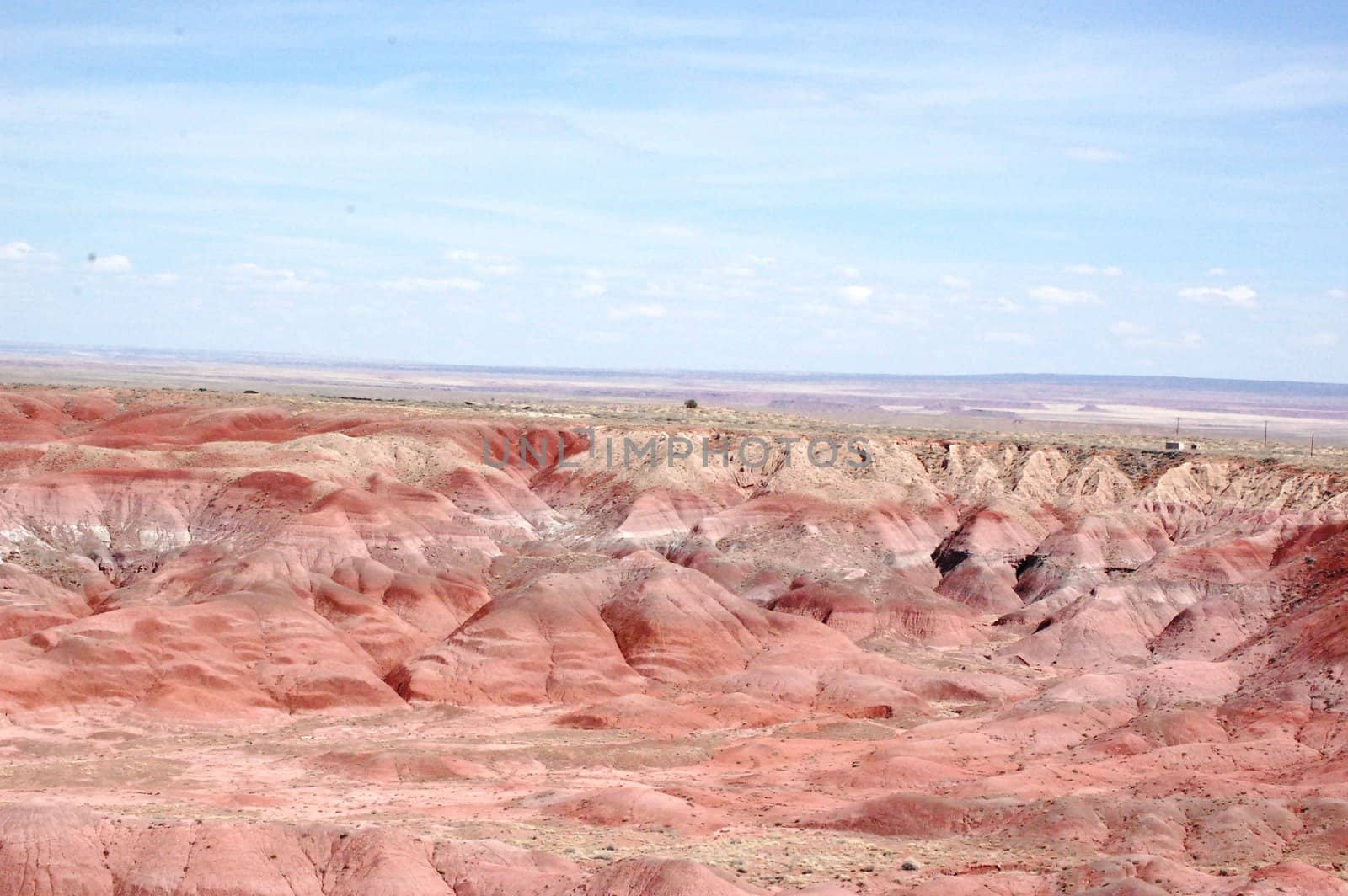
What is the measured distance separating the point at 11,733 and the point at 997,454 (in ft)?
269

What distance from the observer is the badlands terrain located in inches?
1697

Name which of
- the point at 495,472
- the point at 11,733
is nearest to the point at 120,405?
the point at 495,472

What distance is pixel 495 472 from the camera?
113 meters

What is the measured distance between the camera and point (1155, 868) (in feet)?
135

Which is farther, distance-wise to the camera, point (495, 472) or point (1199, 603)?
point (495, 472)

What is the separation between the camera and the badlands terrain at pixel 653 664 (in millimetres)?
43094

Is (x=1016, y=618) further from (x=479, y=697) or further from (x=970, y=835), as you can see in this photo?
(x=970, y=835)

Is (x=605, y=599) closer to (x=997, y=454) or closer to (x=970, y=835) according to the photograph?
(x=970, y=835)

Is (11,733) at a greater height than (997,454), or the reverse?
(997,454)

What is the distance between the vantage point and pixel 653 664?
8081 centimetres

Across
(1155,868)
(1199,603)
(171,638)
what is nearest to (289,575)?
(171,638)

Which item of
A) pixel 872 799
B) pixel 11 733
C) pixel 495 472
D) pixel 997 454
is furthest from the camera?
pixel 997 454

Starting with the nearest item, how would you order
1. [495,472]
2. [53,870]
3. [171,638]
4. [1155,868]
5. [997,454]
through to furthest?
[53,870] → [1155,868] → [171,638] → [495,472] → [997,454]

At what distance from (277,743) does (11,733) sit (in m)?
11.0
